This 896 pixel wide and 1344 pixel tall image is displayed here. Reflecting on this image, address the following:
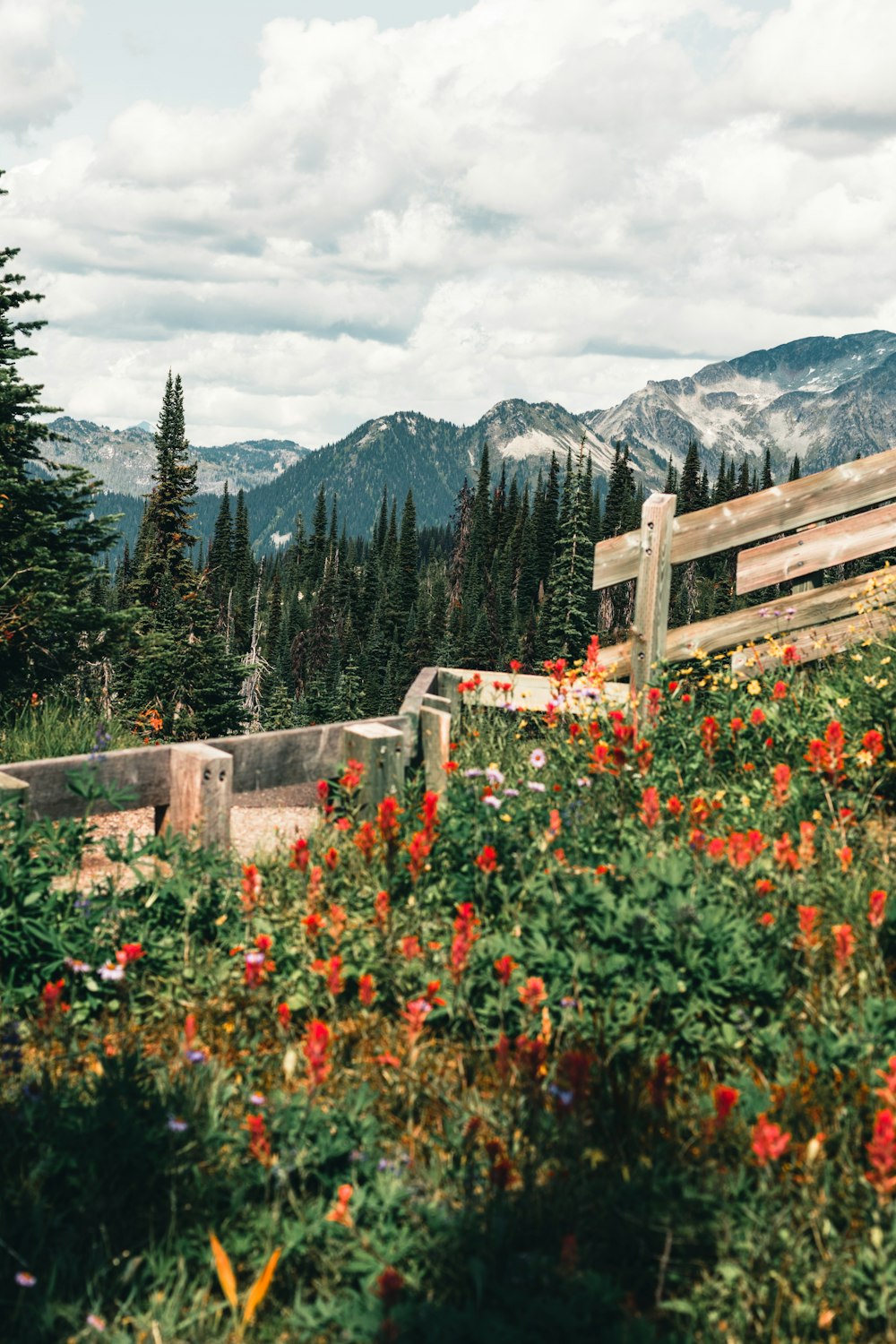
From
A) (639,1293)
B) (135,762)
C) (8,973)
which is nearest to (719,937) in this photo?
(639,1293)

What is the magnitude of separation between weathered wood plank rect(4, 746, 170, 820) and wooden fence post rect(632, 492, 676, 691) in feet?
12.8

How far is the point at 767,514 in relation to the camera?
7848 mm

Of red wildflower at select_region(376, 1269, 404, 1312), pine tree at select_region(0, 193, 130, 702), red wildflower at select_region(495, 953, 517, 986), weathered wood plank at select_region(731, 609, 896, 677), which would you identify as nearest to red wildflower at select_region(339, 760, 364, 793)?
red wildflower at select_region(495, 953, 517, 986)

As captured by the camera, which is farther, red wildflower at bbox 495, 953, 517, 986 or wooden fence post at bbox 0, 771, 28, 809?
wooden fence post at bbox 0, 771, 28, 809

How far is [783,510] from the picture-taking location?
7922mm

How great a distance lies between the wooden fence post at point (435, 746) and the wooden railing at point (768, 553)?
224cm

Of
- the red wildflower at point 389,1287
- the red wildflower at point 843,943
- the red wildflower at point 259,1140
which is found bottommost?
the red wildflower at point 389,1287

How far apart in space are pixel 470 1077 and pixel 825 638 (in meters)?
5.43

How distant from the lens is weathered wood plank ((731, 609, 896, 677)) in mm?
7352

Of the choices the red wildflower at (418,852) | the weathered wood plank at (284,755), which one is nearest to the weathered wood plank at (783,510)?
the weathered wood plank at (284,755)

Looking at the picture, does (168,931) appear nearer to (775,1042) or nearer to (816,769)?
(775,1042)

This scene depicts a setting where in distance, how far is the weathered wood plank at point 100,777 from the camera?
195 inches

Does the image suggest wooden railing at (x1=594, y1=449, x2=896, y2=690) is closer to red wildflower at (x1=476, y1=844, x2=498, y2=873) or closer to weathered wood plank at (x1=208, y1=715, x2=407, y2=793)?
weathered wood plank at (x1=208, y1=715, x2=407, y2=793)

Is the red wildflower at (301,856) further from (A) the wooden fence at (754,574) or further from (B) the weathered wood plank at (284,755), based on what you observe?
(A) the wooden fence at (754,574)
